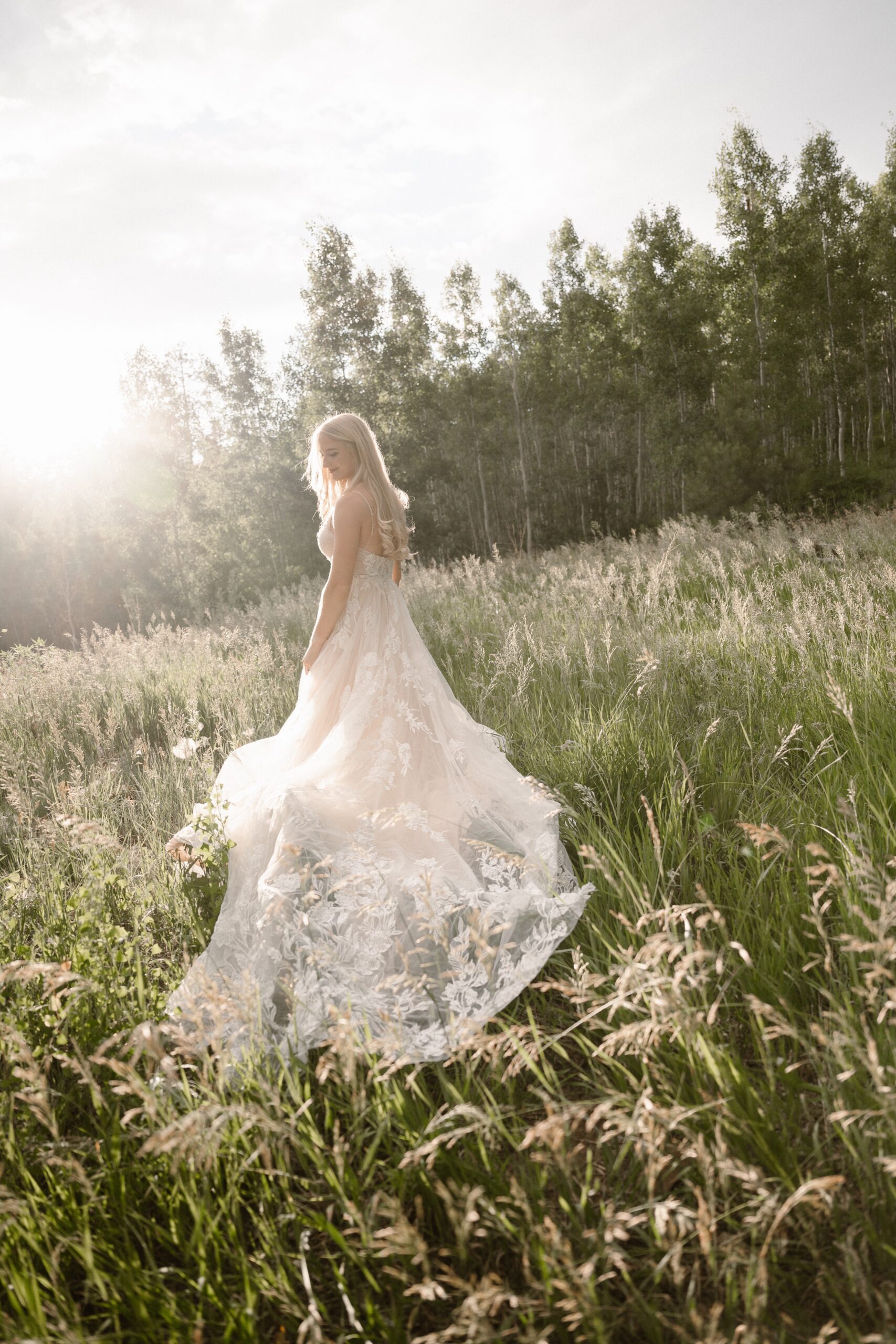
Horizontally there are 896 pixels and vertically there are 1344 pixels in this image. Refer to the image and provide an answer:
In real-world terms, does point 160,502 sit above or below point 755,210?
below

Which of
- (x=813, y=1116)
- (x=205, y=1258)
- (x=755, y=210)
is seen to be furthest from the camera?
(x=755, y=210)

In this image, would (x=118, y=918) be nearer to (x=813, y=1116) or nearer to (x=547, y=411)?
(x=813, y=1116)

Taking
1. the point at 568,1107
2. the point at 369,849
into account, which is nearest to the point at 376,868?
the point at 369,849

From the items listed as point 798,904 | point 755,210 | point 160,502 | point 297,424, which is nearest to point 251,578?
point 160,502

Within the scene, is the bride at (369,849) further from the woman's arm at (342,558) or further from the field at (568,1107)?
the field at (568,1107)

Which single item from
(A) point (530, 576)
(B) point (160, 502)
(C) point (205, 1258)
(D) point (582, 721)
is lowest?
(C) point (205, 1258)

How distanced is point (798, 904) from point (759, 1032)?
1.70 ft

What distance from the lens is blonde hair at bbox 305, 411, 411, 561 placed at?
12.2 feet

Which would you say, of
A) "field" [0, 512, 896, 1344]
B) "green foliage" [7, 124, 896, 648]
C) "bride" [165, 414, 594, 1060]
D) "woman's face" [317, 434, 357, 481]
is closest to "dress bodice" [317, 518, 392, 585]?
"bride" [165, 414, 594, 1060]

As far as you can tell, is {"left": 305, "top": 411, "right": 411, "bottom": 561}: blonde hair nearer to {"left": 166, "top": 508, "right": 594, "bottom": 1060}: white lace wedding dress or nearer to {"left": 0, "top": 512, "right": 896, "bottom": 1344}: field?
{"left": 166, "top": 508, "right": 594, "bottom": 1060}: white lace wedding dress

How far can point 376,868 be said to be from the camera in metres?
2.28

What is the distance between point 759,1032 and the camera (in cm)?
169

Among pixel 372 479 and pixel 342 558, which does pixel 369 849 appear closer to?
pixel 342 558

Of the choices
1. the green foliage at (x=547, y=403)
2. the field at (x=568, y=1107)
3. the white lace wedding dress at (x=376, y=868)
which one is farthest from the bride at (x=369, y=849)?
the green foliage at (x=547, y=403)
